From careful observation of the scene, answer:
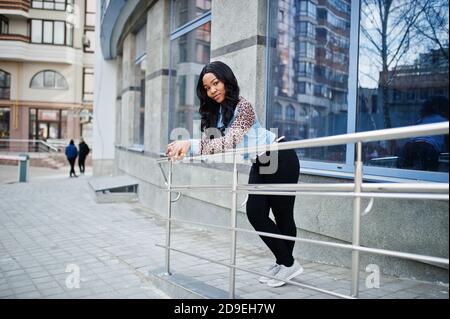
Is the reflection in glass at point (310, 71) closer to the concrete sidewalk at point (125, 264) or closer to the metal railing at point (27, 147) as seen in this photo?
the concrete sidewalk at point (125, 264)

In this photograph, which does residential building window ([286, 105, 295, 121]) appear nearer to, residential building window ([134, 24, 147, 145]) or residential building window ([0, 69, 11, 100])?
residential building window ([134, 24, 147, 145])

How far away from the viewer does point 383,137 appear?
203cm

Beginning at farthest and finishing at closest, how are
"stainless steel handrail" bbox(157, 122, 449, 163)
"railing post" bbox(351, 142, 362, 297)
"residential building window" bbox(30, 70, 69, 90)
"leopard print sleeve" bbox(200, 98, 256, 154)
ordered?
"residential building window" bbox(30, 70, 69, 90), "leopard print sleeve" bbox(200, 98, 256, 154), "railing post" bbox(351, 142, 362, 297), "stainless steel handrail" bbox(157, 122, 449, 163)

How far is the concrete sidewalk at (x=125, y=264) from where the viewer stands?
11.5 feet

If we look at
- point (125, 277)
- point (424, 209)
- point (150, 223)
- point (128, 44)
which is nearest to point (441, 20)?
point (424, 209)

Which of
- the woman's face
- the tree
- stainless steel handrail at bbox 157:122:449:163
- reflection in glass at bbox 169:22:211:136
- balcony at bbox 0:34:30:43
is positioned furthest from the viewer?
balcony at bbox 0:34:30:43

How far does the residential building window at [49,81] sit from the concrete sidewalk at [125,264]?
30.2 meters

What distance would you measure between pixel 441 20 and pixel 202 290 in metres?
3.04

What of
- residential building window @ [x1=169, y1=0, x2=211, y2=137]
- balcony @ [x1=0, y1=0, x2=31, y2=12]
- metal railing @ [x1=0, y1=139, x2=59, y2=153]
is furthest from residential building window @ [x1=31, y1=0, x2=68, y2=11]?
residential building window @ [x1=169, y1=0, x2=211, y2=137]

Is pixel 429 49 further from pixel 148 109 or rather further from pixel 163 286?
pixel 148 109

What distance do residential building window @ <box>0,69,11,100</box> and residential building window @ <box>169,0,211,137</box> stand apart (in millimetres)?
30817

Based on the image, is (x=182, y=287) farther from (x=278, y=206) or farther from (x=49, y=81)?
(x=49, y=81)

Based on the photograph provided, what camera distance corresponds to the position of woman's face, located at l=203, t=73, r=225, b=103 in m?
3.16

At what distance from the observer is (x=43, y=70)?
3575 cm
